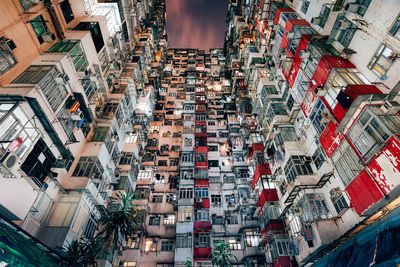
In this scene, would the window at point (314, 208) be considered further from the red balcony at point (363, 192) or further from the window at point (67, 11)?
the window at point (67, 11)

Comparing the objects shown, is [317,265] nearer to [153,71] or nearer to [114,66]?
[114,66]

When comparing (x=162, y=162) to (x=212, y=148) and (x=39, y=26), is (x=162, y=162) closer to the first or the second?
(x=212, y=148)

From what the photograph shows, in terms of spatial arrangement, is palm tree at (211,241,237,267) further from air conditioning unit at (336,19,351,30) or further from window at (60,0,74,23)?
window at (60,0,74,23)

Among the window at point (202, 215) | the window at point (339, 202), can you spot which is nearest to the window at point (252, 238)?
the window at point (202, 215)

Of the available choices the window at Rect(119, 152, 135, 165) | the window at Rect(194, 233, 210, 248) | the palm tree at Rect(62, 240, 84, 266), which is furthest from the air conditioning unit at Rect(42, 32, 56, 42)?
the window at Rect(194, 233, 210, 248)

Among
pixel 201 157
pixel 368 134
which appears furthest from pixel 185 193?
pixel 368 134

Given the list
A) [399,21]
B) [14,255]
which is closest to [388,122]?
[399,21]
